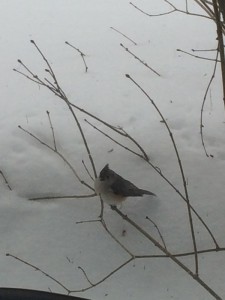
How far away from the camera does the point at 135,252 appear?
2650mm

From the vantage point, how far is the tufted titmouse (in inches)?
105

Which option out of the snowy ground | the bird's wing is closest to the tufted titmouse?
the bird's wing

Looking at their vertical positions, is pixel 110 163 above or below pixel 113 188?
below

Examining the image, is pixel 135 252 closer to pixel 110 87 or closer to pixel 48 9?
pixel 110 87

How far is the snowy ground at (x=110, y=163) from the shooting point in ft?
8.42

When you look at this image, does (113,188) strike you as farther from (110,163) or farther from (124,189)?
(110,163)

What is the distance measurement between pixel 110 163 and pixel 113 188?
45cm

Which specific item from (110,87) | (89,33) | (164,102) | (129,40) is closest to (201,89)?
(164,102)

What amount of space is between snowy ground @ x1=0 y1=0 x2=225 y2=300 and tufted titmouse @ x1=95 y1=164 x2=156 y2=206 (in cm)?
17

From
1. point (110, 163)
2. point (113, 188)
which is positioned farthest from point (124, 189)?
point (110, 163)

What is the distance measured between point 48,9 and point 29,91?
1929mm

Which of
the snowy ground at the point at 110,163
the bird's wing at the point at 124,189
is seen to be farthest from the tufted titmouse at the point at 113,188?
the snowy ground at the point at 110,163

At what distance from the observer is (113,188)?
264cm

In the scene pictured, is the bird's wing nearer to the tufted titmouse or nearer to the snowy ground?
the tufted titmouse
